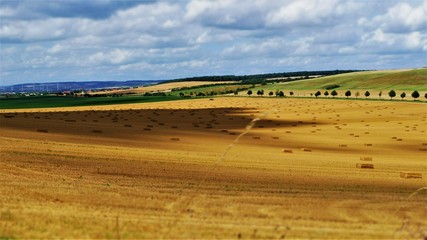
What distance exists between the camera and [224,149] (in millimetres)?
60781

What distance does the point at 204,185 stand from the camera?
3728 cm

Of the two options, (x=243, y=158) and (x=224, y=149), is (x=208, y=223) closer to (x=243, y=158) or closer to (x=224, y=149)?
(x=243, y=158)

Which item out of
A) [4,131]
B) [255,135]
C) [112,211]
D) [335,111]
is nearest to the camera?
[112,211]

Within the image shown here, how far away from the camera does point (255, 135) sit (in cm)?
7788

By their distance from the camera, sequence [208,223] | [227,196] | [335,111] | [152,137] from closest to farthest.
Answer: [208,223] < [227,196] < [152,137] < [335,111]

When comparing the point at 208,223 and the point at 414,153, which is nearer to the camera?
the point at 208,223

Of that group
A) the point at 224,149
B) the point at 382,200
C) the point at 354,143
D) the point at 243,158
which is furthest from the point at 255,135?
the point at 382,200

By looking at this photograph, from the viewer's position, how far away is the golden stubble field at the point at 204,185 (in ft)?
86.8

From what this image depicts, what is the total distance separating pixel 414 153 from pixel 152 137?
27547 millimetres

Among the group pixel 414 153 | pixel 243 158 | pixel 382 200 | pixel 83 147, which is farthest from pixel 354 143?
pixel 382 200

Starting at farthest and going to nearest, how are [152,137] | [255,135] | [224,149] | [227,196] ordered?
[255,135]
[152,137]
[224,149]
[227,196]

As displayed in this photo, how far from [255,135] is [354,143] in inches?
501

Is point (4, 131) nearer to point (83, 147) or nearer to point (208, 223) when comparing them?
point (83, 147)

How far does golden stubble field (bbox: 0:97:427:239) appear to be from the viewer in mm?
26470
